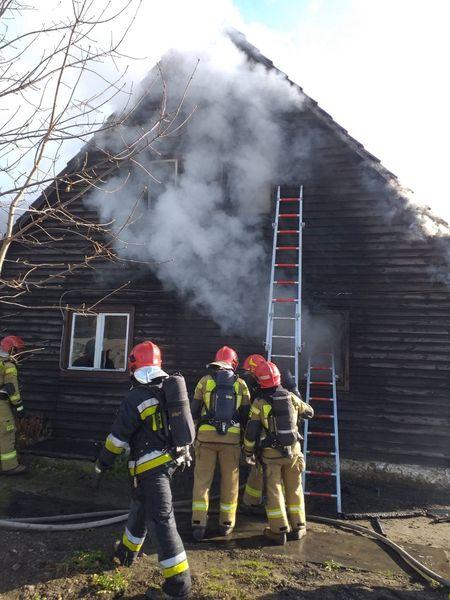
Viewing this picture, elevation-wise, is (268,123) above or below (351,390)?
above

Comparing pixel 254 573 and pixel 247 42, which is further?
pixel 247 42

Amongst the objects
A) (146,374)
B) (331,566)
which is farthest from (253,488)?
(146,374)

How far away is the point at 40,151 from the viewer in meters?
3.38

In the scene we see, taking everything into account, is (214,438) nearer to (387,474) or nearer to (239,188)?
(387,474)

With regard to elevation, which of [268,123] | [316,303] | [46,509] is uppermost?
[268,123]

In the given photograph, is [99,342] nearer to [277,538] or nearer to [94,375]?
[94,375]

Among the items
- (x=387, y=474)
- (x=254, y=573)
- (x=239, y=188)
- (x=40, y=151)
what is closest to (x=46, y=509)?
(x=254, y=573)

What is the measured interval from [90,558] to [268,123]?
634 cm

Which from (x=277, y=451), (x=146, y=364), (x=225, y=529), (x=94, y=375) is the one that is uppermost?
(x=146, y=364)

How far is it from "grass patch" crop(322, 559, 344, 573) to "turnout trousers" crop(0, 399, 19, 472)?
14.6 feet

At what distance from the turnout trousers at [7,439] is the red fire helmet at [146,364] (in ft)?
11.0

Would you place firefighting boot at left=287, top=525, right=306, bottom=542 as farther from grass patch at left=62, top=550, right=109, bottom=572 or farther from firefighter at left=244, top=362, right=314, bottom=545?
grass patch at left=62, top=550, right=109, bottom=572

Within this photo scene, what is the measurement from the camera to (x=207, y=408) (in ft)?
15.2

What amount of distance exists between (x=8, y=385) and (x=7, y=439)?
742mm
